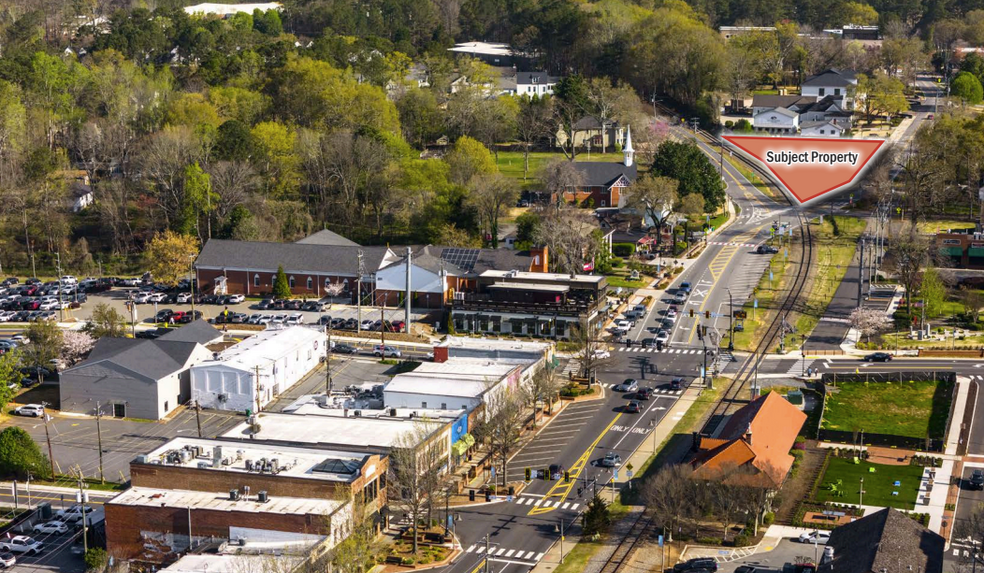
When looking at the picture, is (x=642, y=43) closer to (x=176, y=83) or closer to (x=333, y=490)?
(x=176, y=83)

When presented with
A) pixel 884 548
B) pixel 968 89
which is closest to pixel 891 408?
pixel 884 548

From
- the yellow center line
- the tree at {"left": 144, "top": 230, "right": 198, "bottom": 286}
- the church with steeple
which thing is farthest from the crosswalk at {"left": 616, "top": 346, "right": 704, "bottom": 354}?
the tree at {"left": 144, "top": 230, "right": 198, "bottom": 286}

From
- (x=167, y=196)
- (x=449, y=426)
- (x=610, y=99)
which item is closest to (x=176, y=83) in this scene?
(x=167, y=196)

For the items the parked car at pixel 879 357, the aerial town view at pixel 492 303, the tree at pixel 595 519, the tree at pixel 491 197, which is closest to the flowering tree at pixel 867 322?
the aerial town view at pixel 492 303

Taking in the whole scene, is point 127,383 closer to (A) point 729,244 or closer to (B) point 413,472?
(B) point 413,472

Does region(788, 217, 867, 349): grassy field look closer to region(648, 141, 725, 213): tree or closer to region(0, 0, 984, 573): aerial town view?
region(0, 0, 984, 573): aerial town view

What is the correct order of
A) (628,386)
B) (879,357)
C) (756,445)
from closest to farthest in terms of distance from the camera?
(756,445) → (628,386) → (879,357)

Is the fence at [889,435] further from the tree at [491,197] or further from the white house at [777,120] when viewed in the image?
the white house at [777,120]
